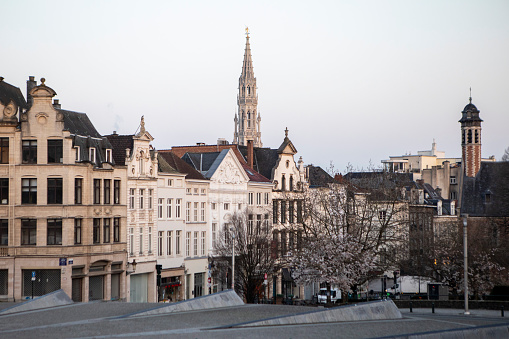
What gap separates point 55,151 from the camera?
6169 centimetres

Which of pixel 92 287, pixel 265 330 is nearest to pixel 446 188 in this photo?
pixel 92 287

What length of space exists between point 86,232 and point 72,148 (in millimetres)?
6054

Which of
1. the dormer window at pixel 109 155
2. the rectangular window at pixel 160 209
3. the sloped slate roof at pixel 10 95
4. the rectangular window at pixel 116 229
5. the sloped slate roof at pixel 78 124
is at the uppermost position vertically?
the sloped slate roof at pixel 10 95

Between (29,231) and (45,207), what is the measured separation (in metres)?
2.02

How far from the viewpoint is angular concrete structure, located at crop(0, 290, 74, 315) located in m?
41.2

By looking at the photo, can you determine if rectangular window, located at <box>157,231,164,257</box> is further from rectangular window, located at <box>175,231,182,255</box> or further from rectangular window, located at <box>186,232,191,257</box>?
rectangular window, located at <box>186,232,191,257</box>

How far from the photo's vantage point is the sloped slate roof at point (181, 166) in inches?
2948

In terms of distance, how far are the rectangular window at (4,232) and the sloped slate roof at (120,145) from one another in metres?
10.4

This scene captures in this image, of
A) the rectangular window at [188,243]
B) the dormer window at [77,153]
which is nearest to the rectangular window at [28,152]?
the dormer window at [77,153]

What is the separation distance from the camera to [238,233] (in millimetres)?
74125

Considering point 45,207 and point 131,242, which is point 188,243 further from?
point 45,207

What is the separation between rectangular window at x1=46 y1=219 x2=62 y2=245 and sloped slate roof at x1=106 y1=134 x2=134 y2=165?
8.40 meters

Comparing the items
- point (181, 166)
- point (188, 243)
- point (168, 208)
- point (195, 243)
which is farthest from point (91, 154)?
point (195, 243)

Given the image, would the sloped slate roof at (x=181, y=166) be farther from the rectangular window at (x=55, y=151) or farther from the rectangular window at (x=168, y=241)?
the rectangular window at (x=55, y=151)
